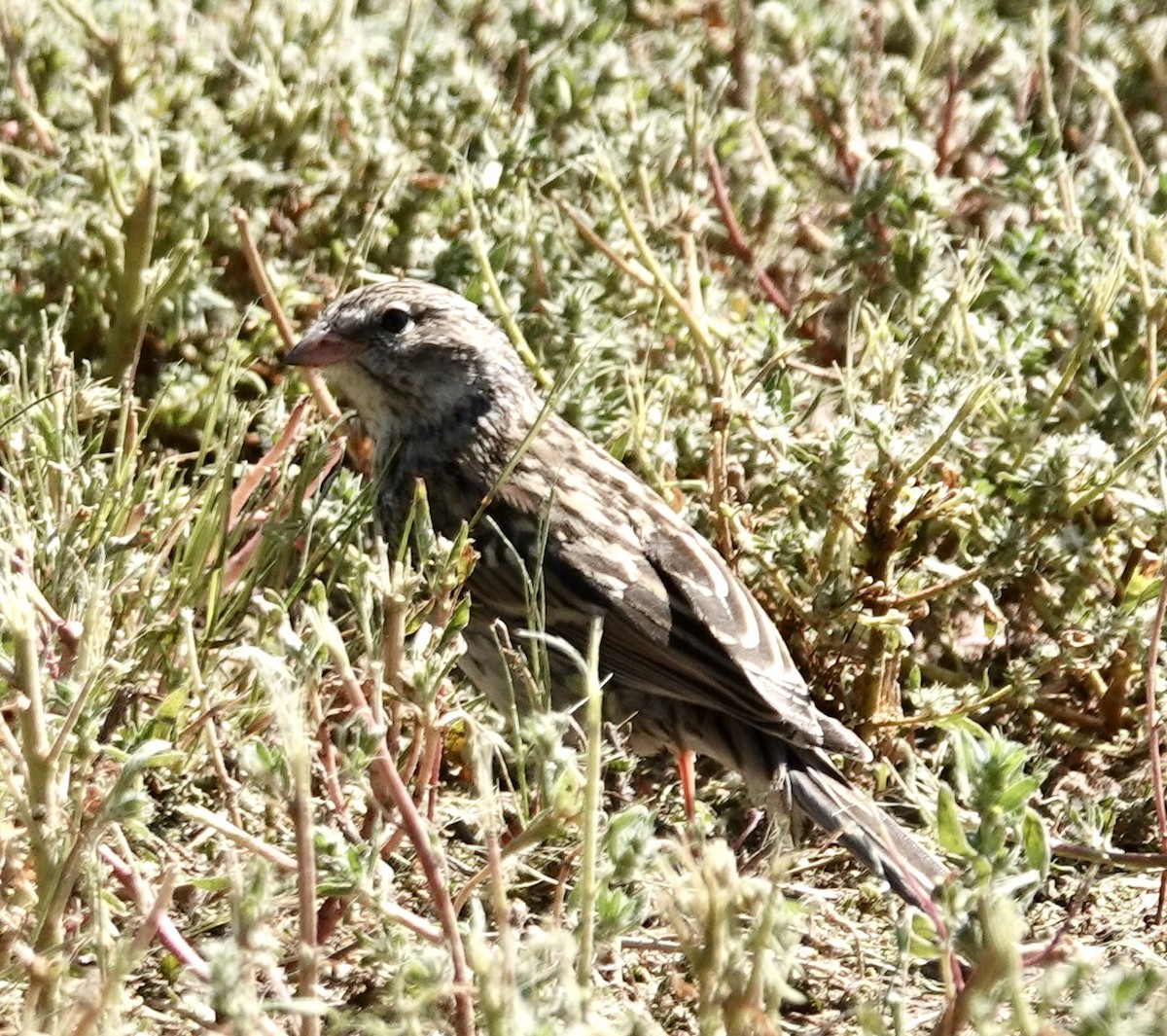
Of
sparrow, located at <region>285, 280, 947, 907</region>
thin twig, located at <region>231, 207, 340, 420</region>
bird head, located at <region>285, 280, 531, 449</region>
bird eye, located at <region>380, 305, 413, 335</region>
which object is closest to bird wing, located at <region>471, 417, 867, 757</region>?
→ sparrow, located at <region>285, 280, 947, 907</region>

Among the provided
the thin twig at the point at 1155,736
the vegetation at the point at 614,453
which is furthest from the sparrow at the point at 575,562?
the thin twig at the point at 1155,736

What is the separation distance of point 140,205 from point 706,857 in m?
2.83

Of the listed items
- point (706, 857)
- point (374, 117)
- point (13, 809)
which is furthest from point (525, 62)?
point (706, 857)

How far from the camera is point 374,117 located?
5.45 m

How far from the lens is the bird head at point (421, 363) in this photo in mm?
4762

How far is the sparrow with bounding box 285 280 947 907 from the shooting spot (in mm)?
3971

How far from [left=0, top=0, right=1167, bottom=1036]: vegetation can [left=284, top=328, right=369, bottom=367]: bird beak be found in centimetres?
10

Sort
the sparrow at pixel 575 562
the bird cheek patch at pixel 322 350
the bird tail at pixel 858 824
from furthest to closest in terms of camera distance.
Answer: the bird cheek patch at pixel 322 350 < the sparrow at pixel 575 562 < the bird tail at pixel 858 824

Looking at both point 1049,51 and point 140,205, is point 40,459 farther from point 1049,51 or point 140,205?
point 1049,51

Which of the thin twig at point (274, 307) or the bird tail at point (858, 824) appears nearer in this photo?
the bird tail at point (858, 824)

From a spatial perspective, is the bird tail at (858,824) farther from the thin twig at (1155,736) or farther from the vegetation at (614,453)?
the thin twig at (1155,736)

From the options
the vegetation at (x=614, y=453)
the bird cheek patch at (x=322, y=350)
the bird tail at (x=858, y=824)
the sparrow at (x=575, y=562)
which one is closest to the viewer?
the vegetation at (x=614, y=453)

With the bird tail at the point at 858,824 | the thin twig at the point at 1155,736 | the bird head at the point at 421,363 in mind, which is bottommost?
the bird tail at the point at 858,824

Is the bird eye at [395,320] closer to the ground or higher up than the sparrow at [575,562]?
higher up
